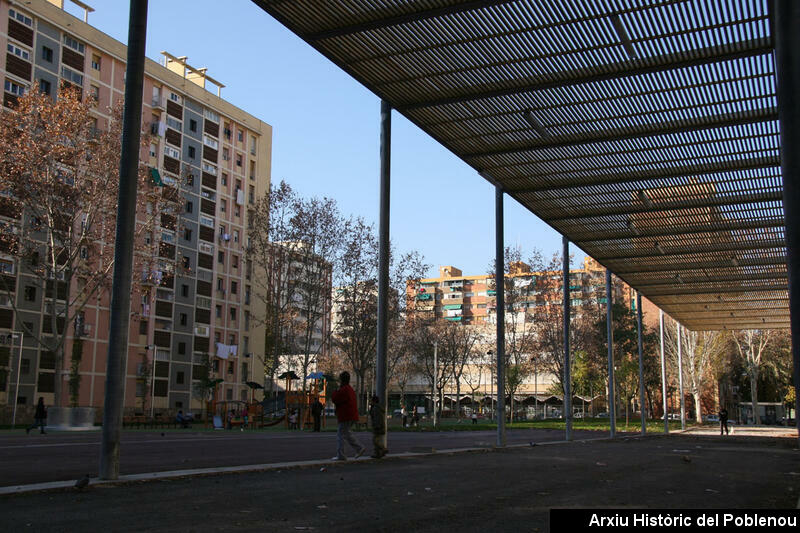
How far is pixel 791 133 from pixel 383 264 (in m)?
9.25

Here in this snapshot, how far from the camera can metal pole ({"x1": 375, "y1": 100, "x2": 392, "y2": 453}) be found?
14969mm

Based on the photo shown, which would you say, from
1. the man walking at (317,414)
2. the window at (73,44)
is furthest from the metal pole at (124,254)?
the window at (73,44)

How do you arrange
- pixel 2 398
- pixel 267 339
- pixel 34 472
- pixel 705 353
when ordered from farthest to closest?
pixel 267 339 → pixel 705 353 → pixel 2 398 → pixel 34 472

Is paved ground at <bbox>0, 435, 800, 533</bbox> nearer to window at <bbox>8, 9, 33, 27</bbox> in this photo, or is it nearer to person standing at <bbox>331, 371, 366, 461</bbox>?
person standing at <bbox>331, 371, 366, 461</bbox>

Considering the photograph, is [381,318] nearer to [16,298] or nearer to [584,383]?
[16,298]

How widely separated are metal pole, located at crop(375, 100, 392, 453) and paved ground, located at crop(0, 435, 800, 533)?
2.60 meters

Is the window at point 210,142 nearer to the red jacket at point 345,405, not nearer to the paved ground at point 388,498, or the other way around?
the red jacket at point 345,405

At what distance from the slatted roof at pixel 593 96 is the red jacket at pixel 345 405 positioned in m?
6.04

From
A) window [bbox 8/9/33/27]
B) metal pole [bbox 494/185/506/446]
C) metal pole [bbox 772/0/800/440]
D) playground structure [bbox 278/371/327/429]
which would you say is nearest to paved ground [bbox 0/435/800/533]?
metal pole [bbox 772/0/800/440]

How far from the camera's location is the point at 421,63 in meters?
13.7

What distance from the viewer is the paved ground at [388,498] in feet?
20.3

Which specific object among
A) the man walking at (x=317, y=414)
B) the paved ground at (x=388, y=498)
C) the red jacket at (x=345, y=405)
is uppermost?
the red jacket at (x=345, y=405)

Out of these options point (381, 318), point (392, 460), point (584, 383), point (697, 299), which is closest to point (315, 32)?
point (381, 318)

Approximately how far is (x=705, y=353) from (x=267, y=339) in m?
44.9
